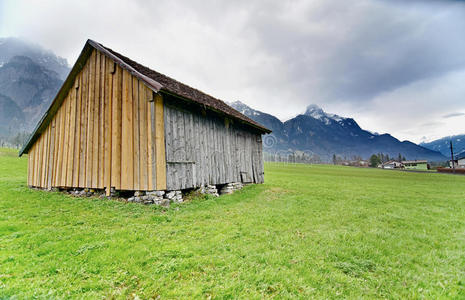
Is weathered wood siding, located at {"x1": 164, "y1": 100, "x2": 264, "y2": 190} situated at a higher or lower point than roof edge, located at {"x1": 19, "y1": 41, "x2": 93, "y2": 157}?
lower

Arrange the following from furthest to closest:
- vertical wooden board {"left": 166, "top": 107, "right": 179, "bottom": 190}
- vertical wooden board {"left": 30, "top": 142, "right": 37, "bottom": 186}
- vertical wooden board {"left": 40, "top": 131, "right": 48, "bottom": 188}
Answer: vertical wooden board {"left": 30, "top": 142, "right": 37, "bottom": 186} → vertical wooden board {"left": 40, "top": 131, "right": 48, "bottom": 188} → vertical wooden board {"left": 166, "top": 107, "right": 179, "bottom": 190}

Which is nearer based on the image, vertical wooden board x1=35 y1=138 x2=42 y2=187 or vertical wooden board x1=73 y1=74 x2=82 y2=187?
vertical wooden board x1=73 y1=74 x2=82 y2=187

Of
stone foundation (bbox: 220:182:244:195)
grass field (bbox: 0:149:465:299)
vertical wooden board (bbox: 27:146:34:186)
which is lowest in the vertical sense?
grass field (bbox: 0:149:465:299)

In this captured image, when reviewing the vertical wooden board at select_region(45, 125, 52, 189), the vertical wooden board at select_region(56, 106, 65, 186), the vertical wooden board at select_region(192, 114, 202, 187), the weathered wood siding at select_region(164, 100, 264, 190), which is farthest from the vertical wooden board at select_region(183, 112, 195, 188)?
the vertical wooden board at select_region(45, 125, 52, 189)

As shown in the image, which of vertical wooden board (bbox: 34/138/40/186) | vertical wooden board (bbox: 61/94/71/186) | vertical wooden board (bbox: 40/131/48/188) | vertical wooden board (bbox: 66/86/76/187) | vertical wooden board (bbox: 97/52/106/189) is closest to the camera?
vertical wooden board (bbox: 97/52/106/189)

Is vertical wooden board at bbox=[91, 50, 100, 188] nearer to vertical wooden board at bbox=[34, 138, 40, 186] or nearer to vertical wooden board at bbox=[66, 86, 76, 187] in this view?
vertical wooden board at bbox=[66, 86, 76, 187]

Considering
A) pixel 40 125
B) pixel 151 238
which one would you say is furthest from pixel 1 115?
pixel 151 238

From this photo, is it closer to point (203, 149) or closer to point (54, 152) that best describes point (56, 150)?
point (54, 152)

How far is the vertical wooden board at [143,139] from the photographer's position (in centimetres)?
870

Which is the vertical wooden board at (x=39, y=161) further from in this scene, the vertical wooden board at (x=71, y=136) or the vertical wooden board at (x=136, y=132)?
the vertical wooden board at (x=136, y=132)

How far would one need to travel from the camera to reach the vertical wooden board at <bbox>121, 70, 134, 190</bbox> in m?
8.97

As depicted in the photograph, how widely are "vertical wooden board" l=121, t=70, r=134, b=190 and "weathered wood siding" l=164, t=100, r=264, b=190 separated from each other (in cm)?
163

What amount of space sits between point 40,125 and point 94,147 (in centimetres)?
600

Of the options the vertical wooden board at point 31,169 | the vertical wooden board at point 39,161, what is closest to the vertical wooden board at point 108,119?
the vertical wooden board at point 39,161
